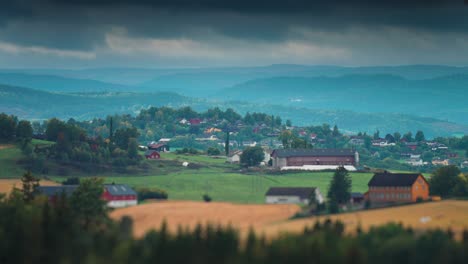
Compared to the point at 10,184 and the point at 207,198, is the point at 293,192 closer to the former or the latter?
the point at 207,198

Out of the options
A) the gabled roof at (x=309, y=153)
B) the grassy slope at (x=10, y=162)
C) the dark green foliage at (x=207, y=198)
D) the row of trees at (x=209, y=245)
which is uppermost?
the gabled roof at (x=309, y=153)

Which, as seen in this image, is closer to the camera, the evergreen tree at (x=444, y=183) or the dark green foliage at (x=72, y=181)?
the evergreen tree at (x=444, y=183)

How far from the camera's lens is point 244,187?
495ft

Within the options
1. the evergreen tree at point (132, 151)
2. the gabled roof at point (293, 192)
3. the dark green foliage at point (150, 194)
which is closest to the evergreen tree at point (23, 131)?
the evergreen tree at point (132, 151)

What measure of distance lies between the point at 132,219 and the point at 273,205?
20025mm

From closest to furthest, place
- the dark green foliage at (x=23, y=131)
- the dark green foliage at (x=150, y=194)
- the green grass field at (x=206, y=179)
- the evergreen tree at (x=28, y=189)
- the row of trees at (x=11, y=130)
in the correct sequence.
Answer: the evergreen tree at (x=28, y=189) < the dark green foliage at (x=150, y=194) < the green grass field at (x=206, y=179) < the row of trees at (x=11, y=130) < the dark green foliage at (x=23, y=131)

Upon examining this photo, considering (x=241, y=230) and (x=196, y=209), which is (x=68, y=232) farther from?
(x=196, y=209)

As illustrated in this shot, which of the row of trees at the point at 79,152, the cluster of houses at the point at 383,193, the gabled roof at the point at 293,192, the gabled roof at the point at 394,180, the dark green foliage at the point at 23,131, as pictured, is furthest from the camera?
the dark green foliage at the point at 23,131

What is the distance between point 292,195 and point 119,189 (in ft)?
62.5

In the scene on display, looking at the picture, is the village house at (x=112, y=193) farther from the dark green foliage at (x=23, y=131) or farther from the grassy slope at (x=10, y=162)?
the dark green foliage at (x=23, y=131)

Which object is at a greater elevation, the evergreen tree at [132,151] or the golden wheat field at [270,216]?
the evergreen tree at [132,151]

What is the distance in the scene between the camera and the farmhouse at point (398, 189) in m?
132

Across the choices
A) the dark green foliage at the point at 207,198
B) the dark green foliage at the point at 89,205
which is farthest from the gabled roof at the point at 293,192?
the dark green foliage at the point at 89,205

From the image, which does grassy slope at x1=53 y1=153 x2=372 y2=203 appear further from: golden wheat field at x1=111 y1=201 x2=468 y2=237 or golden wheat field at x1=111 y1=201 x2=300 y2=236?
golden wheat field at x1=111 y1=201 x2=468 y2=237
